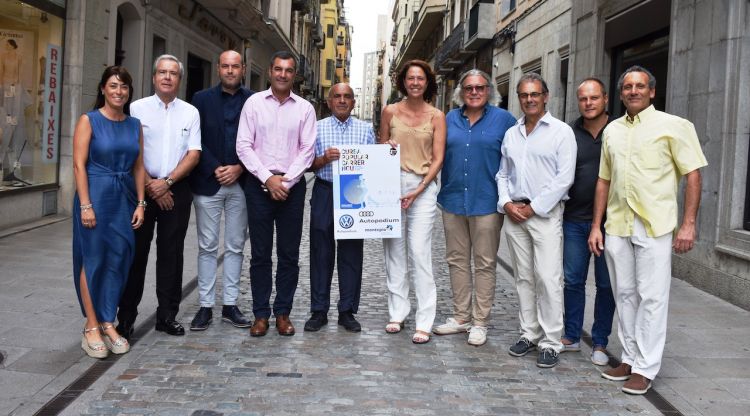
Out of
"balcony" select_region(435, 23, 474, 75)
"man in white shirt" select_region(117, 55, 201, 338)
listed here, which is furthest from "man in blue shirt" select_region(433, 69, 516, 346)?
"balcony" select_region(435, 23, 474, 75)

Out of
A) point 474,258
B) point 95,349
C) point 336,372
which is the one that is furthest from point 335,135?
point 95,349

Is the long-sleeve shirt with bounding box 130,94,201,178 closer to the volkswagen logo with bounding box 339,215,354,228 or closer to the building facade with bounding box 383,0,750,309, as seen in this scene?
the volkswagen logo with bounding box 339,215,354,228

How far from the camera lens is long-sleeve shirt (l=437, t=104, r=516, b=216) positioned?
5570mm

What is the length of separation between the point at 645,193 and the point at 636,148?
29 cm

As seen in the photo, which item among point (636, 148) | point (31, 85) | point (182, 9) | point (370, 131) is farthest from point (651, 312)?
point (182, 9)

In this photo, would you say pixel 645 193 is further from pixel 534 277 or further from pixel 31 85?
pixel 31 85

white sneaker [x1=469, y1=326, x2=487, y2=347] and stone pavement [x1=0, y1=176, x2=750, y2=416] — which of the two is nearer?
stone pavement [x1=0, y1=176, x2=750, y2=416]

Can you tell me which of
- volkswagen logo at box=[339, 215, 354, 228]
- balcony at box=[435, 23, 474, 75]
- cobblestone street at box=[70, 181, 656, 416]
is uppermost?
balcony at box=[435, 23, 474, 75]

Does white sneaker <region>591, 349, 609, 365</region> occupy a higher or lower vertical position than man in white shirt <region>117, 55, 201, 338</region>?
lower

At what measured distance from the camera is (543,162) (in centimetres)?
520

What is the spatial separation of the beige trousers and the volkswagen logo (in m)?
0.76

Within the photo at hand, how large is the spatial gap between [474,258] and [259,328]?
177 centimetres

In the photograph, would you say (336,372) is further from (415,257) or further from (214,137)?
(214,137)

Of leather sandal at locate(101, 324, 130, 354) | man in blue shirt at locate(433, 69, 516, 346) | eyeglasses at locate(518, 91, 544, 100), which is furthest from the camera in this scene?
man in blue shirt at locate(433, 69, 516, 346)
